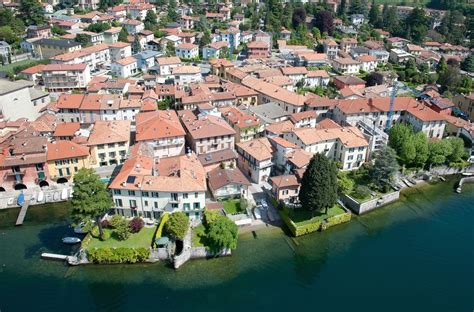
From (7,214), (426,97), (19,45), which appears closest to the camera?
(7,214)

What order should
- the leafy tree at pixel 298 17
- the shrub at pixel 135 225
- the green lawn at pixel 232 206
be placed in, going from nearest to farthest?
the shrub at pixel 135 225 → the green lawn at pixel 232 206 → the leafy tree at pixel 298 17

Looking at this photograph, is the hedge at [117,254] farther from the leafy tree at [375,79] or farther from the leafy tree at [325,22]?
the leafy tree at [325,22]

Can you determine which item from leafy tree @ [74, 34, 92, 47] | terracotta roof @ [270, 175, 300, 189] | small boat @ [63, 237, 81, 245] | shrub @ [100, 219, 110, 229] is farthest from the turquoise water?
leafy tree @ [74, 34, 92, 47]

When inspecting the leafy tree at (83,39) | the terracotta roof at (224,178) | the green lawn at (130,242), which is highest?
the leafy tree at (83,39)

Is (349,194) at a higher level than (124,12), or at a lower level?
lower

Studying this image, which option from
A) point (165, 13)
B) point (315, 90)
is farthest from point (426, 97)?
point (165, 13)

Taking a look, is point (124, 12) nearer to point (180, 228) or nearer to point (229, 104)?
point (229, 104)

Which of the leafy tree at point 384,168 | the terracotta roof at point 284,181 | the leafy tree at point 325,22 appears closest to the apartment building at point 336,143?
the leafy tree at point 384,168

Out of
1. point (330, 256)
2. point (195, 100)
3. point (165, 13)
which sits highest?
point (165, 13)
